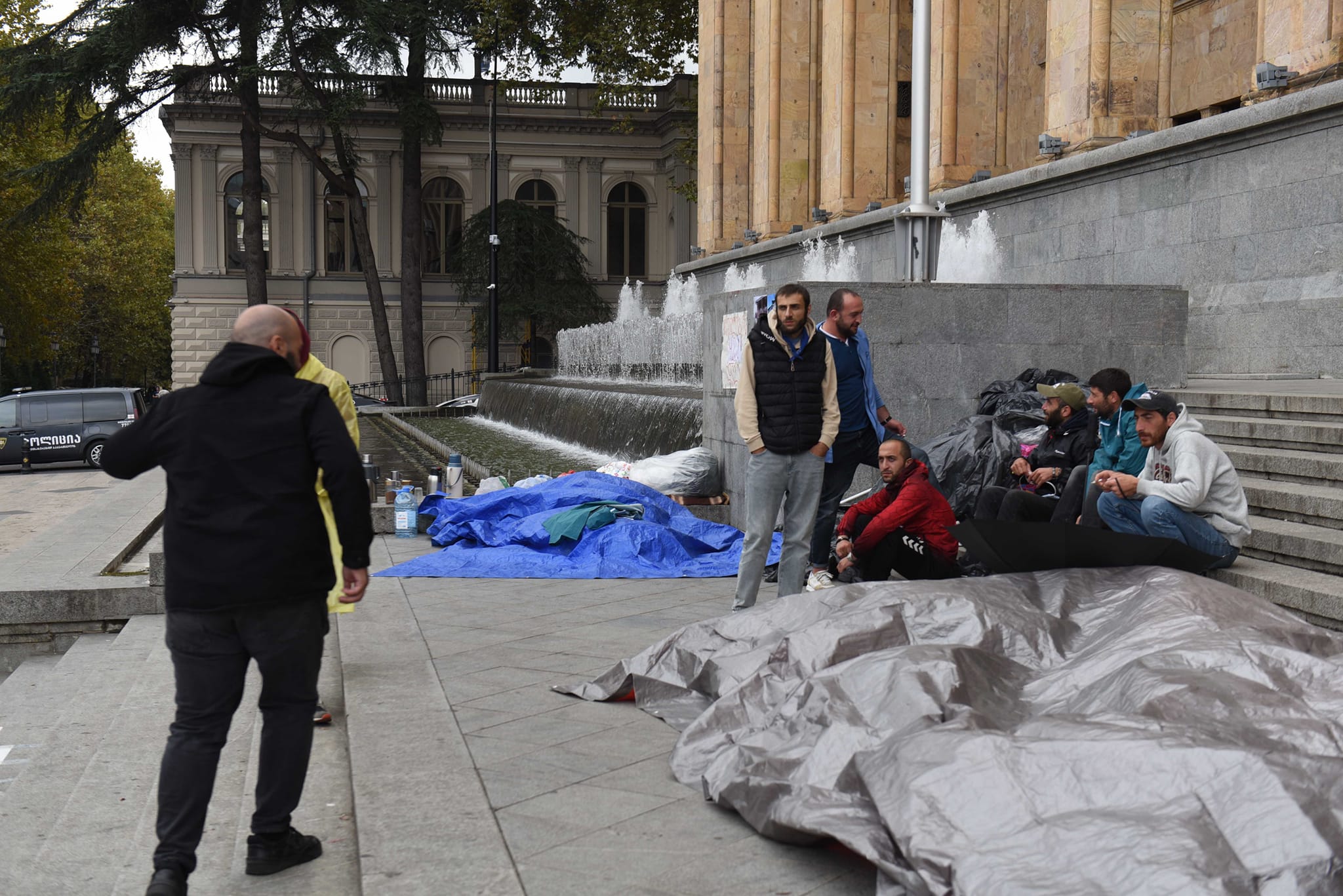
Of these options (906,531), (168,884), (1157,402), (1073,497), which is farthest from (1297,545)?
(168,884)

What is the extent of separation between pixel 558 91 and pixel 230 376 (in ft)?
160

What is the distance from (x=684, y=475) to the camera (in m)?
11.6

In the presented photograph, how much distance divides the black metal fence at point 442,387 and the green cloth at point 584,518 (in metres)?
34.7

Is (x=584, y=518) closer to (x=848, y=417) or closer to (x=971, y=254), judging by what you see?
(x=848, y=417)

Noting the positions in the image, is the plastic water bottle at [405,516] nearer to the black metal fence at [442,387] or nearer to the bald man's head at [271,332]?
the bald man's head at [271,332]

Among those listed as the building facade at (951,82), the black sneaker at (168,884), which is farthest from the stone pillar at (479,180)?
the black sneaker at (168,884)

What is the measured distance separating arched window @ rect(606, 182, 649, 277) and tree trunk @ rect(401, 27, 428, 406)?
32.2 feet

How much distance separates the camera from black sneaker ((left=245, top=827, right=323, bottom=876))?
4.11 meters

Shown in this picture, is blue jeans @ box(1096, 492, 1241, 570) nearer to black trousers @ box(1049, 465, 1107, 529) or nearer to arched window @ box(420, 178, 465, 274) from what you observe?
black trousers @ box(1049, 465, 1107, 529)

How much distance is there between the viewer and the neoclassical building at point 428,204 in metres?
47.9

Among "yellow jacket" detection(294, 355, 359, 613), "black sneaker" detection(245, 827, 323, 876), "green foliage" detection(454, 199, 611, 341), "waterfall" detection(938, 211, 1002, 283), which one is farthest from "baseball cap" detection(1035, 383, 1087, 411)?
"green foliage" detection(454, 199, 611, 341)

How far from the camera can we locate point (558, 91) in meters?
50.7

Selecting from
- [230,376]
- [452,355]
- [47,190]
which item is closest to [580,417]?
[230,376]

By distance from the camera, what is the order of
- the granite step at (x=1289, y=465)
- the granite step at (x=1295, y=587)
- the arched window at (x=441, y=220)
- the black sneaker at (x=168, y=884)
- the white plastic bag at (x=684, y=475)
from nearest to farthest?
1. the black sneaker at (x=168, y=884)
2. the granite step at (x=1295, y=587)
3. the granite step at (x=1289, y=465)
4. the white plastic bag at (x=684, y=475)
5. the arched window at (x=441, y=220)
